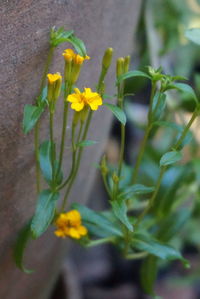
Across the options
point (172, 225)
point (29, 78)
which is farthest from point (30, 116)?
point (172, 225)

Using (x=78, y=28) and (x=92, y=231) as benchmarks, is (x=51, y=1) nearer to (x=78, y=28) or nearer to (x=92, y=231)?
(x=78, y=28)

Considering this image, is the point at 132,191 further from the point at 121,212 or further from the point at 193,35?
the point at 193,35

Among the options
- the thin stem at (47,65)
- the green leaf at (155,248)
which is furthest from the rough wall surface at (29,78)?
the green leaf at (155,248)

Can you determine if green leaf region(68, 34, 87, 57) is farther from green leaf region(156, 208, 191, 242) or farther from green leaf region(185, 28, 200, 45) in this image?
green leaf region(156, 208, 191, 242)

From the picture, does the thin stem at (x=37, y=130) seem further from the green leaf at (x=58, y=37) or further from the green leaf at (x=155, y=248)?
the green leaf at (x=155, y=248)

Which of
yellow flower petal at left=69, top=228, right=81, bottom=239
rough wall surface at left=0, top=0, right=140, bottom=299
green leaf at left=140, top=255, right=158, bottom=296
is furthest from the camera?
green leaf at left=140, top=255, right=158, bottom=296

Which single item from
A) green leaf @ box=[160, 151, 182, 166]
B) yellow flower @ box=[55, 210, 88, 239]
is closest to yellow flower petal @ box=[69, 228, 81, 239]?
yellow flower @ box=[55, 210, 88, 239]
